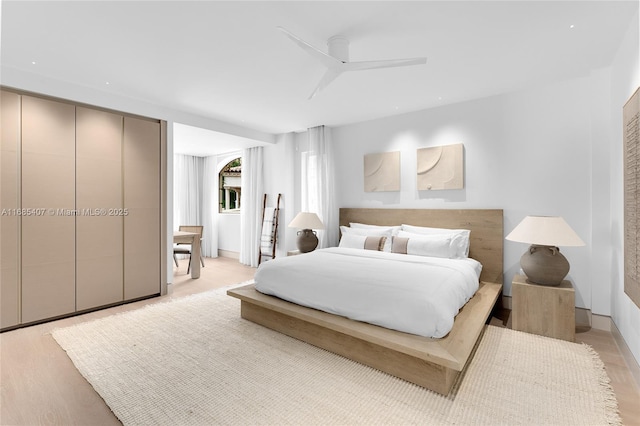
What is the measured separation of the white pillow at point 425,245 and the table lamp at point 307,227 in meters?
1.38

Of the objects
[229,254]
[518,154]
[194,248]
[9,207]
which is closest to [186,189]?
[229,254]

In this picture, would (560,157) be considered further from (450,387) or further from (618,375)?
(450,387)

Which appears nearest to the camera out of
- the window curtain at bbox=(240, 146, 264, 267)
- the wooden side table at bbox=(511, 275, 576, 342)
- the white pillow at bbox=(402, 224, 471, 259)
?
the wooden side table at bbox=(511, 275, 576, 342)

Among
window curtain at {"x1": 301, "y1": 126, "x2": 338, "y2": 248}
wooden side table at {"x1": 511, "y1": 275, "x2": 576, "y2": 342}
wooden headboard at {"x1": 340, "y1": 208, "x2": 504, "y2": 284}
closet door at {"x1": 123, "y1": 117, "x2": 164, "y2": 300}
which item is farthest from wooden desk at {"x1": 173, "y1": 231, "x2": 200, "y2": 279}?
wooden side table at {"x1": 511, "y1": 275, "x2": 576, "y2": 342}

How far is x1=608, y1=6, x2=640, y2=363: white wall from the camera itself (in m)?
2.31

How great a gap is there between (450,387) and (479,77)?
119 inches

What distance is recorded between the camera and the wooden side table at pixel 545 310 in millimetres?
2754

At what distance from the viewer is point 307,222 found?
4.84 m

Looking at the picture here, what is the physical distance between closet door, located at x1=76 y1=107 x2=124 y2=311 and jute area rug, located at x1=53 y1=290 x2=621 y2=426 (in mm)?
760

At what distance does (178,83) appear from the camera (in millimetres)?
3410

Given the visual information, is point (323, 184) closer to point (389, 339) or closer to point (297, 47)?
point (297, 47)

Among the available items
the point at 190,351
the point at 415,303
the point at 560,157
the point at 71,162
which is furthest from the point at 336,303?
the point at 71,162

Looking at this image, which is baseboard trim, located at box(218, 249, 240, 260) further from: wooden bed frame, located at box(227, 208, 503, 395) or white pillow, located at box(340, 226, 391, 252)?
wooden bed frame, located at box(227, 208, 503, 395)

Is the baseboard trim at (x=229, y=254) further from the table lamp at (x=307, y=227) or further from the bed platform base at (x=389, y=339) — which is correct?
the bed platform base at (x=389, y=339)
